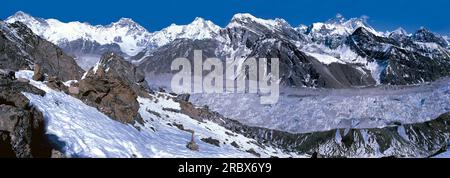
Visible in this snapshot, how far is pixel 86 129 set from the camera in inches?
1361

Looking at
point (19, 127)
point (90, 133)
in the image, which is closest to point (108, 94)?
point (90, 133)

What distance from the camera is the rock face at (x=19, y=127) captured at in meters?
26.8

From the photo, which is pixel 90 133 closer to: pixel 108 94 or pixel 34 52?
pixel 108 94

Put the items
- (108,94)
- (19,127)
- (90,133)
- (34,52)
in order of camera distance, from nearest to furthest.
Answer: (19,127), (90,133), (108,94), (34,52)

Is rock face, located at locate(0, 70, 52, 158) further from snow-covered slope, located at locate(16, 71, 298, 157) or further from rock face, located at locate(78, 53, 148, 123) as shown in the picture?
rock face, located at locate(78, 53, 148, 123)

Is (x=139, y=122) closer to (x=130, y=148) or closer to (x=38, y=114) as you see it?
(x=130, y=148)

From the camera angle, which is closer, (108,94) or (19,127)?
(19,127)

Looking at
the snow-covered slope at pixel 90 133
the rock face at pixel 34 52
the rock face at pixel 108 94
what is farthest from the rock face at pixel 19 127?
the rock face at pixel 34 52

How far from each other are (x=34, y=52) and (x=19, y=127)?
94119 millimetres

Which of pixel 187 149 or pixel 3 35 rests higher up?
pixel 3 35

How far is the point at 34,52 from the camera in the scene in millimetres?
118062

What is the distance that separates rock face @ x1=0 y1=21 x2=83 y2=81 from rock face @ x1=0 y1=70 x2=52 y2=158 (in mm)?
65200

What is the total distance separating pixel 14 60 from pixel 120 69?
66653 mm
